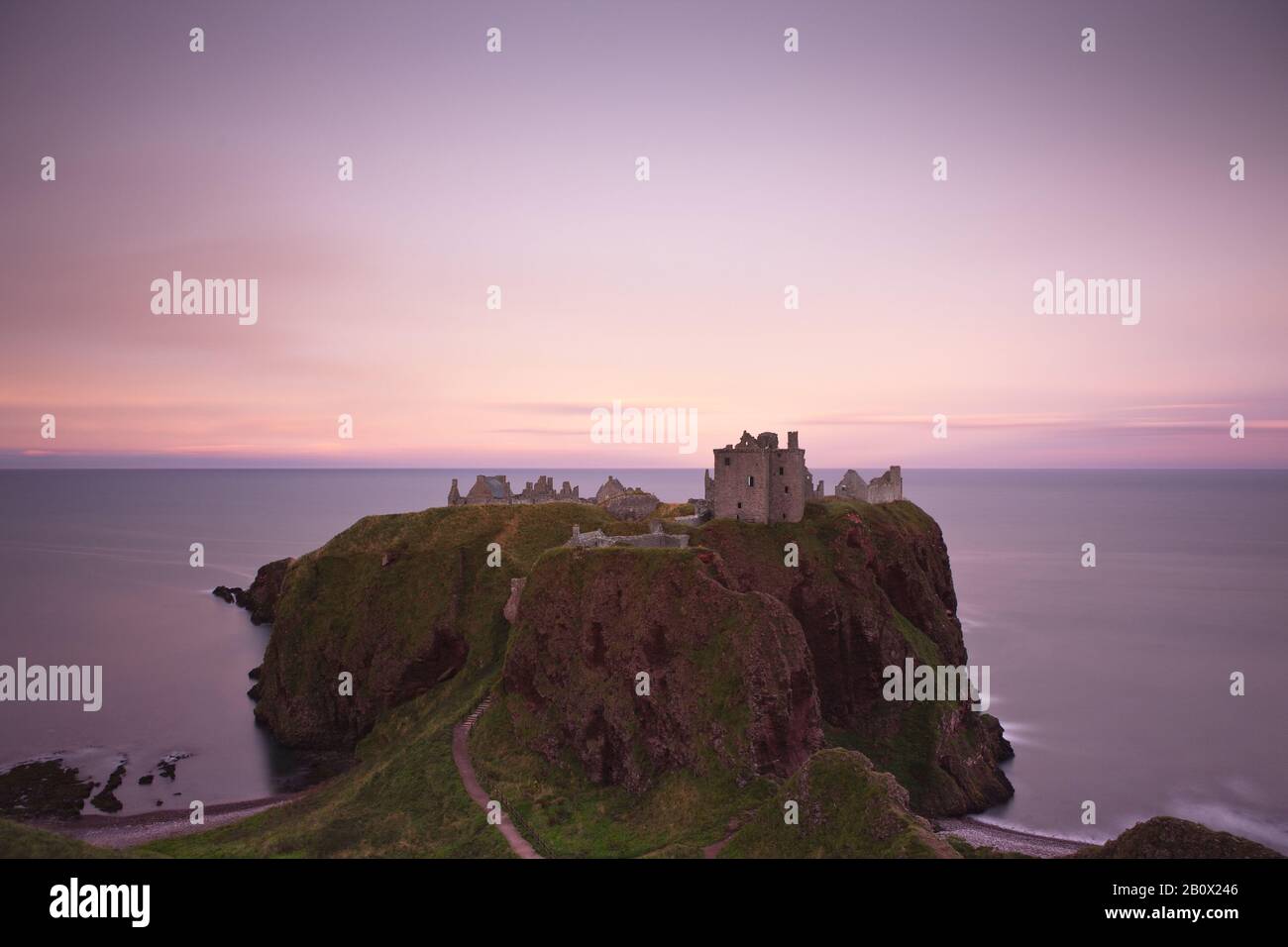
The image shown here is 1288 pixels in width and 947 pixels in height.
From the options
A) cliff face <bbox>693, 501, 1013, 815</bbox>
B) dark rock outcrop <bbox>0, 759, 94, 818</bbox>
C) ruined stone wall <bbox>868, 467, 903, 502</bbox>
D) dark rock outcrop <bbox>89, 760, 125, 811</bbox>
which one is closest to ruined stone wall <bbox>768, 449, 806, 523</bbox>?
cliff face <bbox>693, 501, 1013, 815</bbox>

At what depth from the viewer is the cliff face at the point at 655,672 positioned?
4991 cm

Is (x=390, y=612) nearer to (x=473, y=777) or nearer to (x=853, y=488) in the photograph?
(x=473, y=777)

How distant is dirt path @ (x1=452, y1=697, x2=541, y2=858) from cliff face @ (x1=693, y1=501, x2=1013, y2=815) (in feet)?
89.7

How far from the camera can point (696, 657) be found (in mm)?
53344

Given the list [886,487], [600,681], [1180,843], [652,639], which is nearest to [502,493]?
[600,681]

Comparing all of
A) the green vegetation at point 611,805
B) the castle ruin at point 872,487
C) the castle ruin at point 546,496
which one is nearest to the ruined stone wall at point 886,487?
the castle ruin at point 872,487

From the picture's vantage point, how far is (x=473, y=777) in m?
55.9

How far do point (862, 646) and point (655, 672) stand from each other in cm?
2616

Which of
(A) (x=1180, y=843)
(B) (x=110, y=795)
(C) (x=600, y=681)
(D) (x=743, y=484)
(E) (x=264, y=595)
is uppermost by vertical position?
(D) (x=743, y=484)

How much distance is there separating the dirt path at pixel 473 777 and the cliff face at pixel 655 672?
4.75 m

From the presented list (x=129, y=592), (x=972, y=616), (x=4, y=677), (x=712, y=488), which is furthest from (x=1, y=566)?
(x=972, y=616)

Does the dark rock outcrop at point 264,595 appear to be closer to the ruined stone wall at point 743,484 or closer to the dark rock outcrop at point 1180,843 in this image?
the ruined stone wall at point 743,484

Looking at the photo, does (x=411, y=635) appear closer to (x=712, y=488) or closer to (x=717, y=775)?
(x=712, y=488)
